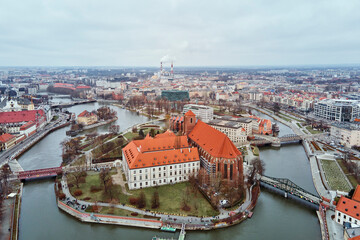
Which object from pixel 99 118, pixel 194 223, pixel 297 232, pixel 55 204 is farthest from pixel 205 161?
pixel 99 118

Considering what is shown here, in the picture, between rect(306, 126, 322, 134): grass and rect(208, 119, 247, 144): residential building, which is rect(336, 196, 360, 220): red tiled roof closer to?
rect(208, 119, 247, 144): residential building

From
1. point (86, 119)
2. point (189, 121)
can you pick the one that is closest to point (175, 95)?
point (86, 119)

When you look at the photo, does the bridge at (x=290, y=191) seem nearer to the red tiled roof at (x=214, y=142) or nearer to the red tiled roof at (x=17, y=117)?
the red tiled roof at (x=214, y=142)

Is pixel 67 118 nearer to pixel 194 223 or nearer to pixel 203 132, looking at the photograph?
pixel 203 132

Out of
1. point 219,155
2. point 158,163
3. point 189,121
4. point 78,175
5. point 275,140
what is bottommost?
point 275,140

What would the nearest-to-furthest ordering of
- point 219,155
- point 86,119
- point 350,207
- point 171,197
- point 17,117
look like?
point 350,207 → point 171,197 → point 219,155 → point 17,117 → point 86,119

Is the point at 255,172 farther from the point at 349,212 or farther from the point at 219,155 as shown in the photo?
the point at 349,212

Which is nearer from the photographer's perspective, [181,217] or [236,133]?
[181,217]

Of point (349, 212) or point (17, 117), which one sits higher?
point (17, 117)

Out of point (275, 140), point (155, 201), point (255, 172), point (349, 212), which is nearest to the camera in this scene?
point (349, 212)
